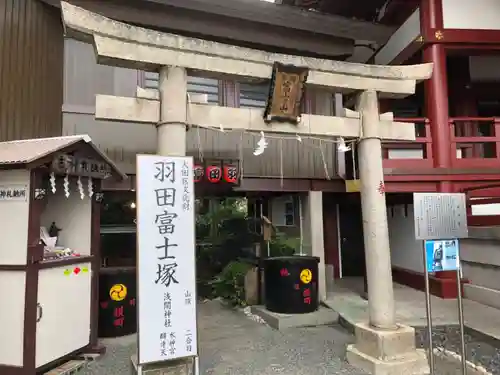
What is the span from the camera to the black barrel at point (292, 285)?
7562 mm

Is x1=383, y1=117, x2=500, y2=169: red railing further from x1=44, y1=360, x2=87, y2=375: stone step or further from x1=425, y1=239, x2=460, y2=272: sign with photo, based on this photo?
x1=44, y1=360, x2=87, y2=375: stone step

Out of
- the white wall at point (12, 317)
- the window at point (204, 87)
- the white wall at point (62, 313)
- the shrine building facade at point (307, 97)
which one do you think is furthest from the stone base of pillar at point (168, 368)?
the window at point (204, 87)

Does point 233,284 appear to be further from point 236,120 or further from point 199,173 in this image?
point 236,120

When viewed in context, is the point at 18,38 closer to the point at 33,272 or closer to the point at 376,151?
the point at 33,272

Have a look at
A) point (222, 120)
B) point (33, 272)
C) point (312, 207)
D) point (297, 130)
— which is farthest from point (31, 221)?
point (312, 207)

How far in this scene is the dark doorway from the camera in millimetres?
12250

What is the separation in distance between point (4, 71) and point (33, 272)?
4.06 metres

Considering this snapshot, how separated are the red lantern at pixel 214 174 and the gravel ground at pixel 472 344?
4345 mm

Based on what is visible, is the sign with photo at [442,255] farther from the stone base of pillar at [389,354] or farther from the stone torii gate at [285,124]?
the stone base of pillar at [389,354]

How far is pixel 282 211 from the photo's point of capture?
10953 mm

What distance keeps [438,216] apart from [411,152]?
15.7ft

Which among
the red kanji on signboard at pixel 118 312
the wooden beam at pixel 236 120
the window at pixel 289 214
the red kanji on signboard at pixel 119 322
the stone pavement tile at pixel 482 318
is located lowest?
the stone pavement tile at pixel 482 318

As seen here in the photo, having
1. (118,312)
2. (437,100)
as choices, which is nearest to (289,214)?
(437,100)

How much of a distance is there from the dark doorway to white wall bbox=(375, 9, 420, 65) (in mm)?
4294
